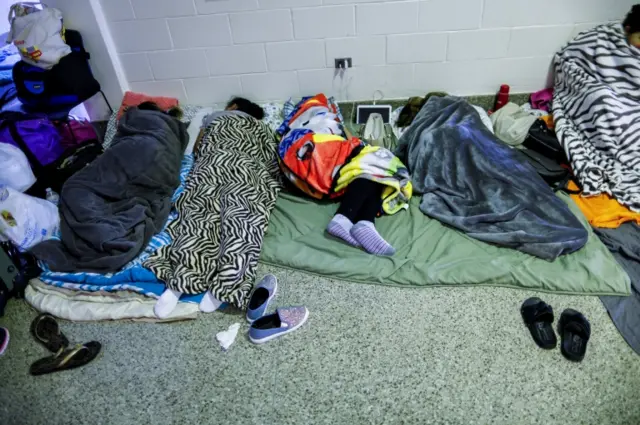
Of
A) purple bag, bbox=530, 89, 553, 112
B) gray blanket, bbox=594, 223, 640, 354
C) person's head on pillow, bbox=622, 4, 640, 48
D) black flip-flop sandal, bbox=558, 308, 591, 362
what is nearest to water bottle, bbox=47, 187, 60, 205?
black flip-flop sandal, bbox=558, 308, 591, 362

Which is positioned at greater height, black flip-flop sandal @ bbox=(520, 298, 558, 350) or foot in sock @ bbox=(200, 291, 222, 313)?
foot in sock @ bbox=(200, 291, 222, 313)

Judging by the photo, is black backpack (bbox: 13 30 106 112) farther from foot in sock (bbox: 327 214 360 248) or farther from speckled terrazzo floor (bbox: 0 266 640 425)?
foot in sock (bbox: 327 214 360 248)

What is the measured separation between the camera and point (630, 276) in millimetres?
1566

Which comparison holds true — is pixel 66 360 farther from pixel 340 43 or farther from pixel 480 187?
pixel 340 43

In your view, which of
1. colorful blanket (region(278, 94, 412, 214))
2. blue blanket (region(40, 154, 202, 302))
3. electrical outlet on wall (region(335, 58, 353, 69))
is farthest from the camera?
electrical outlet on wall (region(335, 58, 353, 69))

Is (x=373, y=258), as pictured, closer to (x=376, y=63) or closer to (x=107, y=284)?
(x=107, y=284)

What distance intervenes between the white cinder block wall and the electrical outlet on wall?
0.10 ft

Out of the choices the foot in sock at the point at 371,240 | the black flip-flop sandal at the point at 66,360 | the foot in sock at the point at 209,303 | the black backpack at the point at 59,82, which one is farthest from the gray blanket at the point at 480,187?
the black backpack at the point at 59,82

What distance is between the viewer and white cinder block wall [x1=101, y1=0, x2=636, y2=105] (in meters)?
2.22

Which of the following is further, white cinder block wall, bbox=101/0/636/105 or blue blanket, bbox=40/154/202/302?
white cinder block wall, bbox=101/0/636/105

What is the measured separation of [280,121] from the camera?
2539mm

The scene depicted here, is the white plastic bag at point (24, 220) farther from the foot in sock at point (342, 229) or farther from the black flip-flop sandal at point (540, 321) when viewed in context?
the black flip-flop sandal at point (540, 321)

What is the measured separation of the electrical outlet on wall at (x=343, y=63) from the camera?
2396 mm

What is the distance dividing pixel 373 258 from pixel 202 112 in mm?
1427
